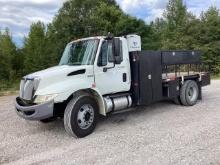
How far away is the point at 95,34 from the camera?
3484cm

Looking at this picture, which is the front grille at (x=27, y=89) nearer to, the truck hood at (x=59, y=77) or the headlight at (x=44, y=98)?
the truck hood at (x=59, y=77)

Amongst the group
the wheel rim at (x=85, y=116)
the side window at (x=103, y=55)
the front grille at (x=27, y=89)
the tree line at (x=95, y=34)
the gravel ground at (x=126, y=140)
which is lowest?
the gravel ground at (x=126, y=140)

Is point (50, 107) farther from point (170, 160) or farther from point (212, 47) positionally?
point (212, 47)

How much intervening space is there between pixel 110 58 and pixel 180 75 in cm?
317

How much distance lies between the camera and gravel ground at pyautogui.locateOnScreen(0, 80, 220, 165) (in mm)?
5863

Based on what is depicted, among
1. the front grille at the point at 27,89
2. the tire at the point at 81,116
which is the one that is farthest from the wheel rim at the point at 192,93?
the front grille at the point at 27,89

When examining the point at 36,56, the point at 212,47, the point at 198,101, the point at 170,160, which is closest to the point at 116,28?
the point at 36,56

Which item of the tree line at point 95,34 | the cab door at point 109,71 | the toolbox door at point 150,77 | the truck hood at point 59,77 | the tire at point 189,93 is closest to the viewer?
the truck hood at point 59,77

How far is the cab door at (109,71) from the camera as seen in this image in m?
7.77

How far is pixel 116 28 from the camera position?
35.2 meters

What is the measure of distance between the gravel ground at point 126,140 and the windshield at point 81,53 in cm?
168

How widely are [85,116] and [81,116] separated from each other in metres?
0.13

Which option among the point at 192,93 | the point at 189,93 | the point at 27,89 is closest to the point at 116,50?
the point at 27,89

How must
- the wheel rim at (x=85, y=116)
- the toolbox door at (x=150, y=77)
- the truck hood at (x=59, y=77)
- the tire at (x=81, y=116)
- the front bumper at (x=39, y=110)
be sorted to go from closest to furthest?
the front bumper at (x=39, y=110)
the truck hood at (x=59, y=77)
the tire at (x=81, y=116)
the wheel rim at (x=85, y=116)
the toolbox door at (x=150, y=77)
